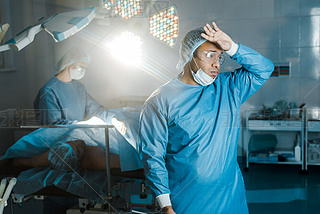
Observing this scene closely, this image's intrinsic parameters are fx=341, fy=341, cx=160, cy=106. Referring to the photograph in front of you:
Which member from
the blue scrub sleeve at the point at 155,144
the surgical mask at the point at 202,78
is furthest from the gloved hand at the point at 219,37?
the blue scrub sleeve at the point at 155,144

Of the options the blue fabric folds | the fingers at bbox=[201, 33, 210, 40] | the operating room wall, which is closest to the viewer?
the fingers at bbox=[201, 33, 210, 40]

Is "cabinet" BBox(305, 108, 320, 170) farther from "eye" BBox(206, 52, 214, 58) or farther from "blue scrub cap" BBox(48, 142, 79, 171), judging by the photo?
"blue scrub cap" BBox(48, 142, 79, 171)

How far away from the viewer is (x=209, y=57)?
113cm

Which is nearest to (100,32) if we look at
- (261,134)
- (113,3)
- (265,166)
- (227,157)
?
(113,3)

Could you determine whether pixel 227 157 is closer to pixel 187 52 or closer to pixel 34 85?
pixel 187 52

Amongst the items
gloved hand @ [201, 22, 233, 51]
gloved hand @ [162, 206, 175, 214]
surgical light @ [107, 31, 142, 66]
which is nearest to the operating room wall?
surgical light @ [107, 31, 142, 66]

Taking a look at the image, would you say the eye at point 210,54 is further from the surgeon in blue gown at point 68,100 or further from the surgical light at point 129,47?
the surgeon in blue gown at point 68,100

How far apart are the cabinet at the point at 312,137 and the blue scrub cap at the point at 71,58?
1029mm

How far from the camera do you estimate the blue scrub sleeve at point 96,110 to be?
159 cm

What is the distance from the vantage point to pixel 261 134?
167 cm

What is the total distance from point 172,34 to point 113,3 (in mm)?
302

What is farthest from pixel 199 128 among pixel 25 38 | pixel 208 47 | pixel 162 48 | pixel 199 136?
pixel 25 38

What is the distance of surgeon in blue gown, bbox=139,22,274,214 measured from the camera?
1104 millimetres

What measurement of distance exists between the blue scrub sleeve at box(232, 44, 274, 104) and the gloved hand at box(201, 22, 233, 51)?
4cm
